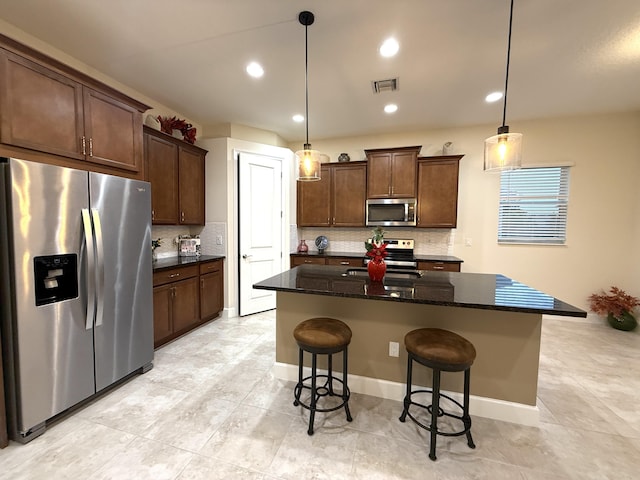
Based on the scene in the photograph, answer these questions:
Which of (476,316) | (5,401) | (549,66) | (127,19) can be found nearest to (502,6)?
(549,66)

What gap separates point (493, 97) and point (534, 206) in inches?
75.1

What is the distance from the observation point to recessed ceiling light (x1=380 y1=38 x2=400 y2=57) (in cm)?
230

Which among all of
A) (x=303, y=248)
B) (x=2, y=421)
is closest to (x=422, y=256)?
(x=303, y=248)

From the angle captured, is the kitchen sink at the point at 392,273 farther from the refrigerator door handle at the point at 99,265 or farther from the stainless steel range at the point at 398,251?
the refrigerator door handle at the point at 99,265

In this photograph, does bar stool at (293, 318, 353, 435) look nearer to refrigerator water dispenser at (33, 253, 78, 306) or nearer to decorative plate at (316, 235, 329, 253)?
refrigerator water dispenser at (33, 253, 78, 306)

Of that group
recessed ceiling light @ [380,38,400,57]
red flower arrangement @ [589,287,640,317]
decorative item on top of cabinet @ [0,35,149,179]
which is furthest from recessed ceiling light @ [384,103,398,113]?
red flower arrangement @ [589,287,640,317]

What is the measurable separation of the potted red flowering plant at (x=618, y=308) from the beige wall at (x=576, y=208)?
0.18m

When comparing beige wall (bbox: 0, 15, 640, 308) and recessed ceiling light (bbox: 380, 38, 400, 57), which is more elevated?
recessed ceiling light (bbox: 380, 38, 400, 57)

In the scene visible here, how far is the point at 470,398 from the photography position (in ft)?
6.70

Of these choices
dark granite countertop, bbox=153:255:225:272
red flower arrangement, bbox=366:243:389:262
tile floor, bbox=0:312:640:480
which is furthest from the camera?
dark granite countertop, bbox=153:255:225:272

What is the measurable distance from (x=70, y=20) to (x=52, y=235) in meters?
1.77

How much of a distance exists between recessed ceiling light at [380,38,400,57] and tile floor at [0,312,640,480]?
10.0 ft

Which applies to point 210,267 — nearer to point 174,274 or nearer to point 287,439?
point 174,274

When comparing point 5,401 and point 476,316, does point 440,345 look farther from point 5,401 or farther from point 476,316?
point 5,401
